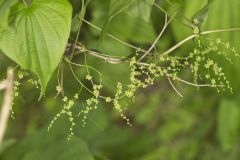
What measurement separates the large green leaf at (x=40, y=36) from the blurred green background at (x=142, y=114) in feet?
0.64

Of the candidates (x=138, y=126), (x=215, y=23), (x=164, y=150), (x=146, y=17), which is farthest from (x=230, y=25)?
(x=138, y=126)

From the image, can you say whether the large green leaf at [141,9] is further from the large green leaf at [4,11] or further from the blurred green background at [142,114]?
the large green leaf at [4,11]

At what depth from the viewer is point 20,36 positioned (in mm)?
790

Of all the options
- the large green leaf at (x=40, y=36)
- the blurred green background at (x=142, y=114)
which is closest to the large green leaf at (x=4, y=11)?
the large green leaf at (x=40, y=36)

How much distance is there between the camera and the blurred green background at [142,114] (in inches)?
42.8

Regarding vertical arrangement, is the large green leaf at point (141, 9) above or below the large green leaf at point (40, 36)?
above

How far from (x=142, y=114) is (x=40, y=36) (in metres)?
1.27

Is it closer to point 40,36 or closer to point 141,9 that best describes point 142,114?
point 141,9

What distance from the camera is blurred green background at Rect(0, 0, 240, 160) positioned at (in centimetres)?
109

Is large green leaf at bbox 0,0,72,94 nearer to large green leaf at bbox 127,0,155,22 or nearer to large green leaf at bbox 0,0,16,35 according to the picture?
large green leaf at bbox 0,0,16,35

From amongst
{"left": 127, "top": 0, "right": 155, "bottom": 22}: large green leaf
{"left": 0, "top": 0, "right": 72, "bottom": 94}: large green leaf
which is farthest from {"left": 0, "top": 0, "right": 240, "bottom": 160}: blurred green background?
{"left": 0, "top": 0, "right": 72, "bottom": 94}: large green leaf

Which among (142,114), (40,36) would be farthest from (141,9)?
(142,114)

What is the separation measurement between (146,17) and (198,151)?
1.02 m

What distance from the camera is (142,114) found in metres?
2.03
